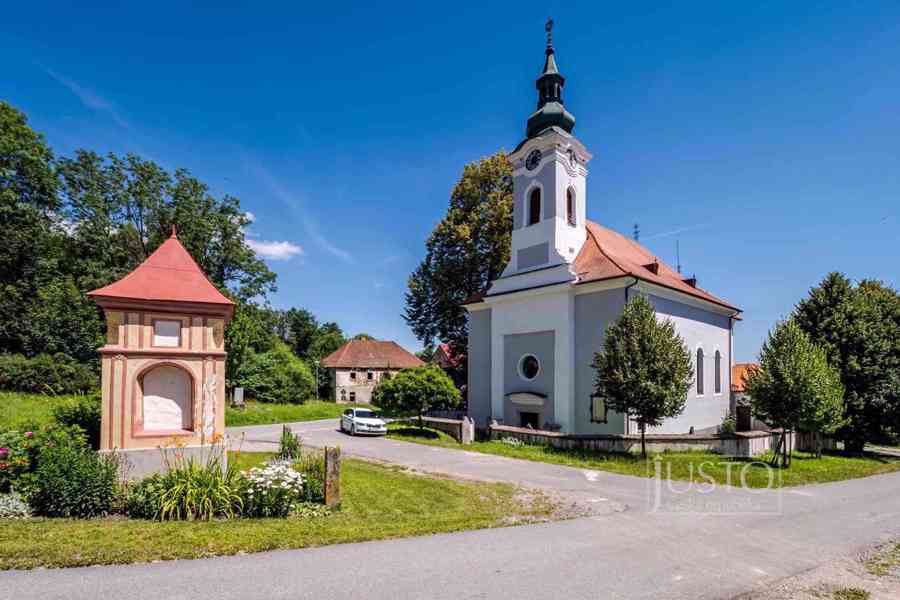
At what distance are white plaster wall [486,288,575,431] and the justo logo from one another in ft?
18.4

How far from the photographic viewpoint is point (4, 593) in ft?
15.8

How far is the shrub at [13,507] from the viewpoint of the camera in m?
7.38

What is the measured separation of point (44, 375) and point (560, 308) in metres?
28.1

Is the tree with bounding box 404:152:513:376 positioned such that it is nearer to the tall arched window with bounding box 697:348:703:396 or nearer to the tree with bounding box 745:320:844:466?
the tall arched window with bounding box 697:348:703:396

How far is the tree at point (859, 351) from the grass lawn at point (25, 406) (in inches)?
1360

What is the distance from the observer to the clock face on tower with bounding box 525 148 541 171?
77.5 feet

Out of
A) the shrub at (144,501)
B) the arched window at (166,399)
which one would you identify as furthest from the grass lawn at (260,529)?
the arched window at (166,399)

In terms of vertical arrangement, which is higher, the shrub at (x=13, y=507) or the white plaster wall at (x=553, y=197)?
the white plaster wall at (x=553, y=197)

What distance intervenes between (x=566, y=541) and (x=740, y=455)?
1364 cm

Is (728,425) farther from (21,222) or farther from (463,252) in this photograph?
(21,222)

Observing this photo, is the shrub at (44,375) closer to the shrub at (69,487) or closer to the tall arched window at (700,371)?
the shrub at (69,487)

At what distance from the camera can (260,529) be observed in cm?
707

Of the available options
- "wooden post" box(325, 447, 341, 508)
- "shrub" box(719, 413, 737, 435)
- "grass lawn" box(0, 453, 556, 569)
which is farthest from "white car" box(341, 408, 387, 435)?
"shrub" box(719, 413, 737, 435)

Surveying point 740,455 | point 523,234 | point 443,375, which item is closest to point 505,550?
point 740,455
